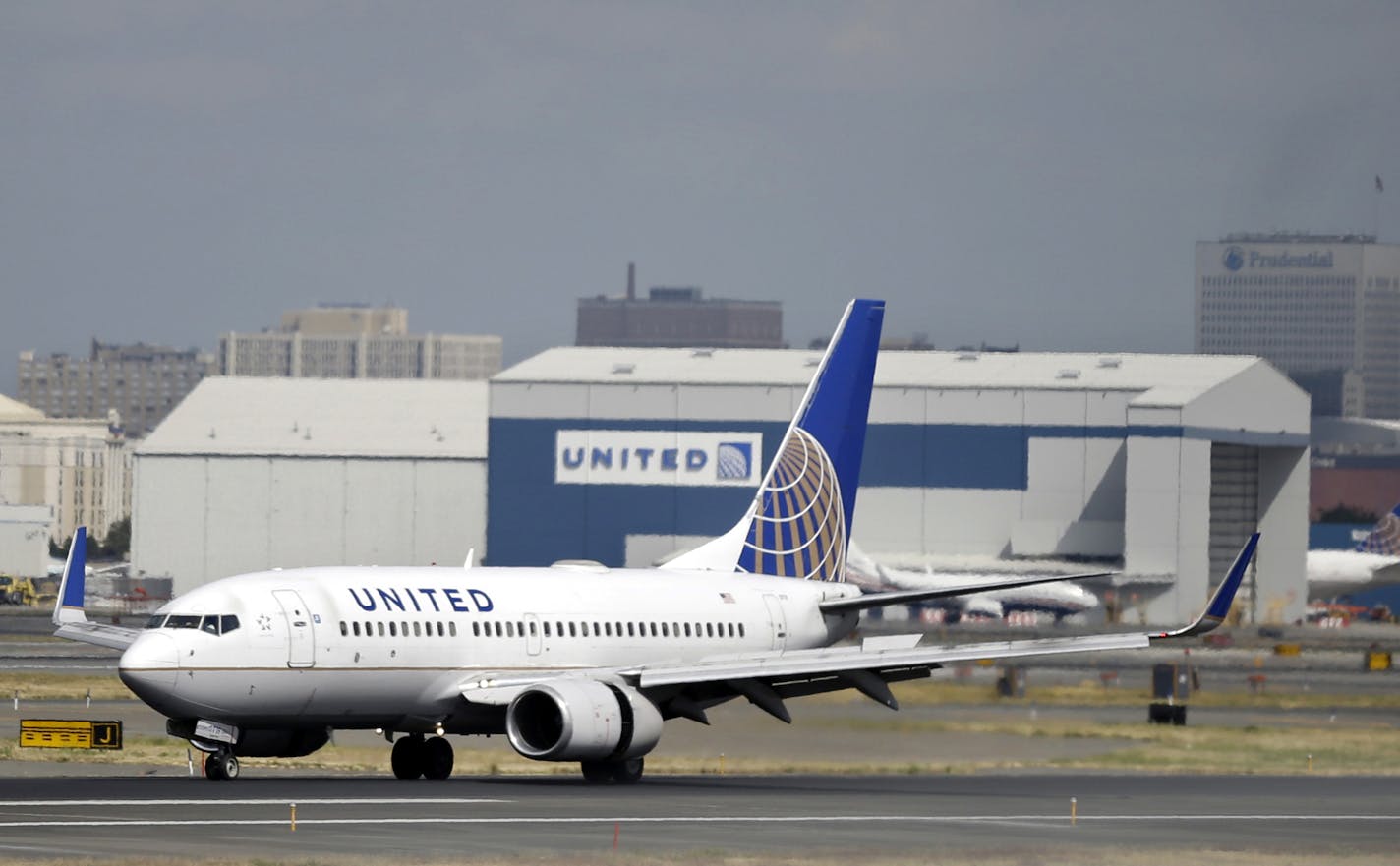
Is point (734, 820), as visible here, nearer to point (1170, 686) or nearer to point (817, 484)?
point (817, 484)

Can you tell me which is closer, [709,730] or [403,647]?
[403,647]

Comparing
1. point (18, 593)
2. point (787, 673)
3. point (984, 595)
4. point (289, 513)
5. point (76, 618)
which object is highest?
point (76, 618)

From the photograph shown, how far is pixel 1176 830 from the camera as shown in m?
36.5

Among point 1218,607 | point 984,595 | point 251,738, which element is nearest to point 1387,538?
point 984,595

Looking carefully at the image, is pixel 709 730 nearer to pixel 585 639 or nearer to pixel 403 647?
pixel 585 639

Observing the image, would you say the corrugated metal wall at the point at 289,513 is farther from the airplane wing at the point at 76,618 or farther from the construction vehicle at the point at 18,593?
the airplane wing at the point at 76,618

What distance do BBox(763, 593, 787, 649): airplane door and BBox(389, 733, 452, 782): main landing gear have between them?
7990mm

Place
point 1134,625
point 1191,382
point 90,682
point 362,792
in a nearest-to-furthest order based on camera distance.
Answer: point 362,792 → point 90,682 → point 1134,625 → point 1191,382

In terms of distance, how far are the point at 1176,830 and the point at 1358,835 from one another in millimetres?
2930

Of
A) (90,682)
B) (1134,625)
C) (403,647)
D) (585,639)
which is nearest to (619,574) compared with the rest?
(585,639)

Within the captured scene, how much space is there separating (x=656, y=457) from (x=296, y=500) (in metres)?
25.8

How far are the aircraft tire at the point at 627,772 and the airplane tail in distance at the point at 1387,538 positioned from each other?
130179mm

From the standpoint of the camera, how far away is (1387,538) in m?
166

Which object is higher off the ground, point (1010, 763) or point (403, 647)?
point (403, 647)
